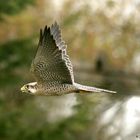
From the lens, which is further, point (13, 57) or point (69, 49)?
point (13, 57)

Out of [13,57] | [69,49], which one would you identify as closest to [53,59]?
[69,49]

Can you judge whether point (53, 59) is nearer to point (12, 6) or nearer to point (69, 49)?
point (69, 49)

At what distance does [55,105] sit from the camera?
41.9ft

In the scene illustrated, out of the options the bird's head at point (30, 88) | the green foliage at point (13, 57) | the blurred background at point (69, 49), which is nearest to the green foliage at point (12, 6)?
the blurred background at point (69, 49)

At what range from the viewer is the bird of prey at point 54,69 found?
2.42 meters

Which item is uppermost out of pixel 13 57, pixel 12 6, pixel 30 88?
pixel 12 6

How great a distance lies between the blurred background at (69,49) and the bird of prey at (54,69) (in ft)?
27.4

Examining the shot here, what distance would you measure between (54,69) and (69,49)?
9.15 m

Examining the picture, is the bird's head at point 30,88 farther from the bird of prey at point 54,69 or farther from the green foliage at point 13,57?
the green foliage at point 13,57

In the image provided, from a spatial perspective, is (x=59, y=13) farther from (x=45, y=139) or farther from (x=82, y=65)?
(x=45, y=139)

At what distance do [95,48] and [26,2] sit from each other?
3.51 metres

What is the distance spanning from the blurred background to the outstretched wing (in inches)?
329

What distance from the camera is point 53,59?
8.16 feet

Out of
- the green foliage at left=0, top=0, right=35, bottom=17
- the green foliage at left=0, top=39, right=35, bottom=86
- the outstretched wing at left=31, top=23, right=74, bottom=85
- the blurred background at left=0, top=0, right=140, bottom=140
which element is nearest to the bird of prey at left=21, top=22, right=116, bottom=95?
the outstretched wing at left=31, top=23, right=74, bottom=85
